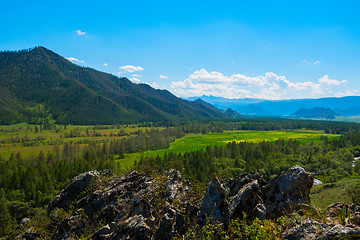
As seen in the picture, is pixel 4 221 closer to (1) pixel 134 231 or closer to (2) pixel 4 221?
(2) pixel 4 221

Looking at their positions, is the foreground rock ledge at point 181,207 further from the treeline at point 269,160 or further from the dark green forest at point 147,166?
the treeline at point 269,160

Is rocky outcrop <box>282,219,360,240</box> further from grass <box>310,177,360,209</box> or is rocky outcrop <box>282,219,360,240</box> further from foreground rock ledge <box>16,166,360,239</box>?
grass <box>310,177,360,209</box>

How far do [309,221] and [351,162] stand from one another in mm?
146745

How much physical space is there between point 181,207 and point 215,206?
3.98 meters

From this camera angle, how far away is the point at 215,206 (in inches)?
Answer: 591

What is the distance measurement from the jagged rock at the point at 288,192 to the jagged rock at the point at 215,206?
382 cm

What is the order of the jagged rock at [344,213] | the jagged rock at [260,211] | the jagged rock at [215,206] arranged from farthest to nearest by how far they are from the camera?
the jagged rock at [215,206] → the jagged rock at [260,211] → the jagged rock at [344,213]

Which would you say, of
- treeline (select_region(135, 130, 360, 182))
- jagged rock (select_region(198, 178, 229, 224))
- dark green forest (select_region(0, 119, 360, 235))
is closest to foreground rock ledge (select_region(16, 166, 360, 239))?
jagged rock (select_region(198, 178, 229, 224))

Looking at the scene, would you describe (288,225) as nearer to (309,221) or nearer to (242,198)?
(309,221)

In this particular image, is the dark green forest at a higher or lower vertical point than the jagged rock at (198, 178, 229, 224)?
lower

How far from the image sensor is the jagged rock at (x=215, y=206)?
14.9 m

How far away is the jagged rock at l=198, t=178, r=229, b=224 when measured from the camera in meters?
14.9

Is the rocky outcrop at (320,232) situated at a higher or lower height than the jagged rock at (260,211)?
higher

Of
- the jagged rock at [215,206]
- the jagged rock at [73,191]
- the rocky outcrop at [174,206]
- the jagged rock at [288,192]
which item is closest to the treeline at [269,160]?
the jagged rock at [73,191]
